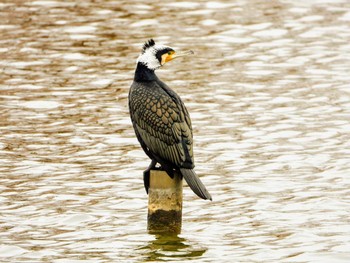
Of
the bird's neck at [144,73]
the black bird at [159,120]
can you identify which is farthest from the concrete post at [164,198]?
the bird's neck at [144,73]

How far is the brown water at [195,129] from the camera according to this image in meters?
9.46

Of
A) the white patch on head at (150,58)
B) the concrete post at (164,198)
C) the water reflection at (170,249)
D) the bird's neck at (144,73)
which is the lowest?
the water reflection at (170,249)

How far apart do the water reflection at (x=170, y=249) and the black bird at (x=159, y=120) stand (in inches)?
18.7

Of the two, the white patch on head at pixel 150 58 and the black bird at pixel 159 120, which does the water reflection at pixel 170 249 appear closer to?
the black bird at pixel 159 120

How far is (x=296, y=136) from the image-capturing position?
13094mm

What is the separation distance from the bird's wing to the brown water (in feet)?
2.49

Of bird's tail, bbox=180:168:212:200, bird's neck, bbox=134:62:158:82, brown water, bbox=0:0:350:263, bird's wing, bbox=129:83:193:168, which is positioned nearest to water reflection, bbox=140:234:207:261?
brown water, bbox=0:0:350:263

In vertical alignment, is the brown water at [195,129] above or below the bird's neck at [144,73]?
below

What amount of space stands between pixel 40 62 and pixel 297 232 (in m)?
7.88

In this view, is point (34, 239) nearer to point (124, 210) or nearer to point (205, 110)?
point (124, 210)

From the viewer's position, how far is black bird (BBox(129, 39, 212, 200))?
30.5 ft

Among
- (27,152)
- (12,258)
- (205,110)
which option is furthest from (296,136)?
(12,258)

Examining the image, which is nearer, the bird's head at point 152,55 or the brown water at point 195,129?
the brown water at point 195,129

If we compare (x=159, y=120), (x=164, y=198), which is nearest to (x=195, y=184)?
(x=164, y=198)
